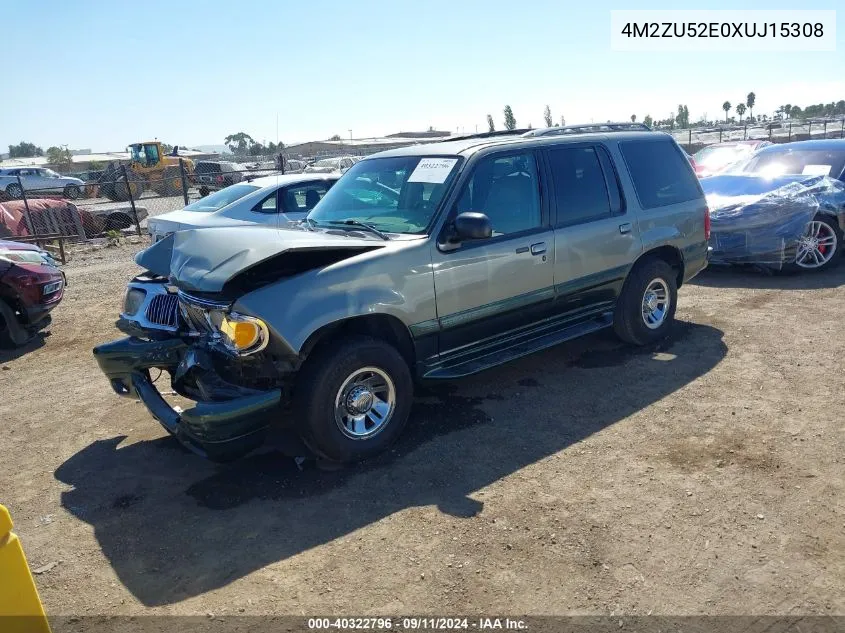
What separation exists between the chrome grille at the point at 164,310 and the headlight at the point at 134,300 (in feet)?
0.47

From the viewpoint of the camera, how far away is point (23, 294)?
7.26 m

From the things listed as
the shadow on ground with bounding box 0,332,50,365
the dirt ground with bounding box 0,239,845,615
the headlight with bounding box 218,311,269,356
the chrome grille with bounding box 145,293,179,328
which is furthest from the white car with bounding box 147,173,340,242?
the headlight with bounding box 218,311,269,356

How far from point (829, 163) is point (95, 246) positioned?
47.0 feet

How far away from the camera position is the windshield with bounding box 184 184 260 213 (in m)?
10.3

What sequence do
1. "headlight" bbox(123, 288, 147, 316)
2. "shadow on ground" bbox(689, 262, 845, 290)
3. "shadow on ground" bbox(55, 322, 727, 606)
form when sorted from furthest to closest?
"shadow on ground" bbox(689, 262, 845, 290) < "headlight" bbox(123, 288, 147, 316) < "shadow on ground" bbox(55, 322, 727, 606)

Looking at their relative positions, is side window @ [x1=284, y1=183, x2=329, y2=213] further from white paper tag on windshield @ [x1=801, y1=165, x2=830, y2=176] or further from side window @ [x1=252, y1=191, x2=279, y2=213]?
white paper tag on windshield @ [x1=801, y1=165, x2=830, y2=176]

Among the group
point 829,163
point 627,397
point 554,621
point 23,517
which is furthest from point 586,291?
point 829,163

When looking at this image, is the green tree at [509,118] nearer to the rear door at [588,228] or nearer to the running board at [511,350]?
the rear door at [588,228]

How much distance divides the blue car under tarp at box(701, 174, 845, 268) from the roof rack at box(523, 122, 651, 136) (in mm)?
2850

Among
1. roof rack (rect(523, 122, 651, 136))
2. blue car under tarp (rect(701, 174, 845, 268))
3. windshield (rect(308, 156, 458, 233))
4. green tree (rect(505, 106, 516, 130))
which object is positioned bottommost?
blue car under tarp (rect(701, 174, 845, 268))

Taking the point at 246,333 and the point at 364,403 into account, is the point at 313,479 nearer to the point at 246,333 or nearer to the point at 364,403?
the point at 364,403

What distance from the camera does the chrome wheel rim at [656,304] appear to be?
614 centimetres

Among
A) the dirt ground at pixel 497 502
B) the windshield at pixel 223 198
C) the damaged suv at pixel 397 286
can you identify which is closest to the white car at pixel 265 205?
the windshield at pixel 223 198

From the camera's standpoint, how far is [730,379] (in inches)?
210
